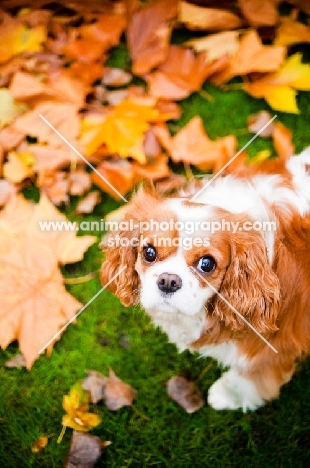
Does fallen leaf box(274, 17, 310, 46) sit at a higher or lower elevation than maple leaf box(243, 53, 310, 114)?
higher

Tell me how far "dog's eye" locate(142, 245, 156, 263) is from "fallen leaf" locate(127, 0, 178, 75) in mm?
1630

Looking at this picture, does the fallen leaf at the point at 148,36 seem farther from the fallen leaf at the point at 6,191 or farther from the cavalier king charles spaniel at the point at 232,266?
the cavalier king charles spaniel at the point at 232,266

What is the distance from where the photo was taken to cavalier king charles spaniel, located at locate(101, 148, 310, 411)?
6.16 ft

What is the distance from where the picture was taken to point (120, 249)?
7.10 feet

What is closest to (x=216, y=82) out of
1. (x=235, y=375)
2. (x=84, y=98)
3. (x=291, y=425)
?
(x=84, y=98)

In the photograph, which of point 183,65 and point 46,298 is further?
point 183,65

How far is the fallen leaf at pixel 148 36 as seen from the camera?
3.17 meters

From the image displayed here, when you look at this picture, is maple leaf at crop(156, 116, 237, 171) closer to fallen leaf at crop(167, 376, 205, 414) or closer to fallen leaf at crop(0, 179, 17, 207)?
fallen leaf at crop(0, 179, 17, 207)

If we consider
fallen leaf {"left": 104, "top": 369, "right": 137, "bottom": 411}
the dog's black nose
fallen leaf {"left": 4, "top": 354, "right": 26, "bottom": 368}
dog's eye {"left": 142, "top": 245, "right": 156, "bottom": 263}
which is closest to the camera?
the dog's black nose

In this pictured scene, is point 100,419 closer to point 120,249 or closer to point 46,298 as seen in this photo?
point 46,298

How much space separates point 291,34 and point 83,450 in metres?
2.70

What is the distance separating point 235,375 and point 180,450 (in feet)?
1.61

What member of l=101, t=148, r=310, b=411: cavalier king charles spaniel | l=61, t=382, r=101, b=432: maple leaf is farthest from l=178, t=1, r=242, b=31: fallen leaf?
l=61, t=382, r=101, b=432: maple leaf

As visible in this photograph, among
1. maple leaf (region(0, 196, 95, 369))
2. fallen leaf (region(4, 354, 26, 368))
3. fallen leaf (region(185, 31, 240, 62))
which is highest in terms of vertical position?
fallen leaf (region(185, 31, 240, 62))
